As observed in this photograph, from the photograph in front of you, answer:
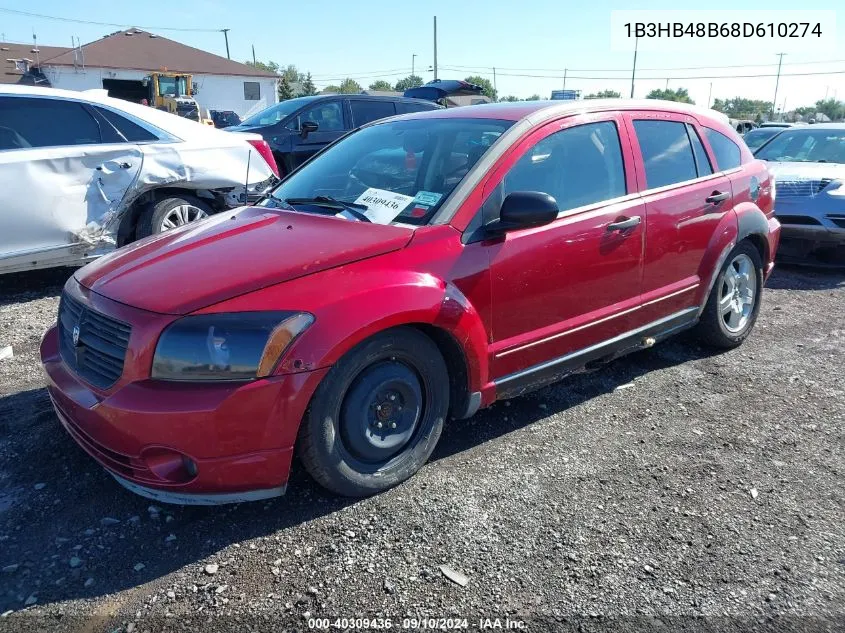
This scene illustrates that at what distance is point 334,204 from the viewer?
347 cm

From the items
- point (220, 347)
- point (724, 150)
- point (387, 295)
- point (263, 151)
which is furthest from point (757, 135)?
point (220, 347)

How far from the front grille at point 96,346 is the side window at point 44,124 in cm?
327

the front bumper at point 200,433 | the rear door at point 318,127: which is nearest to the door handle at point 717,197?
the front bumper at point 200,433

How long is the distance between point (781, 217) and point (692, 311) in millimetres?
3607

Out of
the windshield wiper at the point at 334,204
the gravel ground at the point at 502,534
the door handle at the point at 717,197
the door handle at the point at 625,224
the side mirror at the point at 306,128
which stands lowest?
the gravel ground at the point at 502,534

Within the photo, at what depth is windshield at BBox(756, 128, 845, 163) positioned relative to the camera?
314 inches

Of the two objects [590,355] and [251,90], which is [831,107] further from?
[590,355]

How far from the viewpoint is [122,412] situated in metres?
2.46

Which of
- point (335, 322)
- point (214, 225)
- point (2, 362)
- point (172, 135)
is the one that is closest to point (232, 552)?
point (335, 322)

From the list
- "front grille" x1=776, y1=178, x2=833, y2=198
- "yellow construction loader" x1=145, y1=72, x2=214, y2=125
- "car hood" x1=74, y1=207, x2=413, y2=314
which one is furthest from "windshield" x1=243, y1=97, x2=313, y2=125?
"yellow construction loader" x1=145, y1=72, x2=214, y2=125

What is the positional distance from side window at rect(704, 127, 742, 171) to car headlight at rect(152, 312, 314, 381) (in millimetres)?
3451

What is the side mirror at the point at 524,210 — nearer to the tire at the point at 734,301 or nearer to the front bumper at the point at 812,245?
the tire at the point at 734,301

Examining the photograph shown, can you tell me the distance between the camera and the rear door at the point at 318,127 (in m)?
9.91

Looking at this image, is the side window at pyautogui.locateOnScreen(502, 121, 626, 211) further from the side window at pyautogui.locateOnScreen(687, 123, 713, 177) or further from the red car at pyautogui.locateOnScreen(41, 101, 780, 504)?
the side window at pyautogui.locateOnScreen(687, 123, 713, 177)
